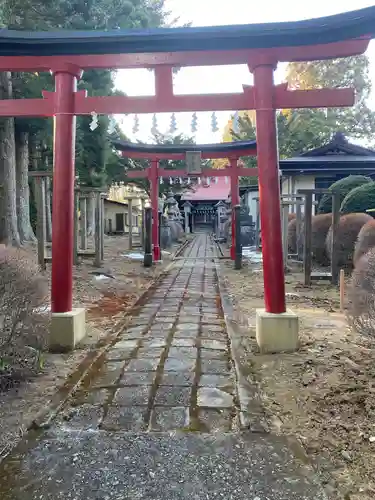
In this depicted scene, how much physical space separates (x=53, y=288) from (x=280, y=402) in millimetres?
2969

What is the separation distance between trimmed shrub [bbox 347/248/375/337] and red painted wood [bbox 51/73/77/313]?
320 centimetres

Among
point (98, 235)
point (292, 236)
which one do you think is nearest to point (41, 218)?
point (98, 235)

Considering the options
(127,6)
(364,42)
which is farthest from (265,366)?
(127,6)

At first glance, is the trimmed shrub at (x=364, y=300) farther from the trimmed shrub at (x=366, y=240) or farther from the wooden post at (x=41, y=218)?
the wooden post at (x=41, y=218)

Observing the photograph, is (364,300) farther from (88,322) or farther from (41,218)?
(41,218)

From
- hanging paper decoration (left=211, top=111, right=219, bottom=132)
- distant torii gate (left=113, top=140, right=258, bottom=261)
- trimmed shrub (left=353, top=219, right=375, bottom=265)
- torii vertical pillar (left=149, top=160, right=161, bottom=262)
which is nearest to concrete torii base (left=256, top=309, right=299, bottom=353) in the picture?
hanging paper decoration (left=211, top=111, right=219, bottom=132)

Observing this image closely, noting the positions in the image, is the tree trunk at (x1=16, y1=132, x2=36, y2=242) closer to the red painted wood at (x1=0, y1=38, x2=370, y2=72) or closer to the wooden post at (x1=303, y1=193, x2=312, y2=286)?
the wooden post at (x1=303, y1=193, x2=312, y2=286)

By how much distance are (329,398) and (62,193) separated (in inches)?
143

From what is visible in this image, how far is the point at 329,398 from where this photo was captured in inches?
141

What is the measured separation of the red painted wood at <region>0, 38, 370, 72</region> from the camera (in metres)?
5.00

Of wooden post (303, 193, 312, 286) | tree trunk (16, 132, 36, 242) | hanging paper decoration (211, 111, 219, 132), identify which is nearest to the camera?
hanging paper decoration (211, 111, 219, 132)

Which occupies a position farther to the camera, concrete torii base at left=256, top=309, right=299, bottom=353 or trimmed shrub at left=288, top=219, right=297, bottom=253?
trimmed shrub at left=288, top=219, right=297, bottom=253

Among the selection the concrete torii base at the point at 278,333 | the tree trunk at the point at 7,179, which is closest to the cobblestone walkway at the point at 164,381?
the concrete torii base at the point at 278,333

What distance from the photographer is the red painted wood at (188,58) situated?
16.4ft
